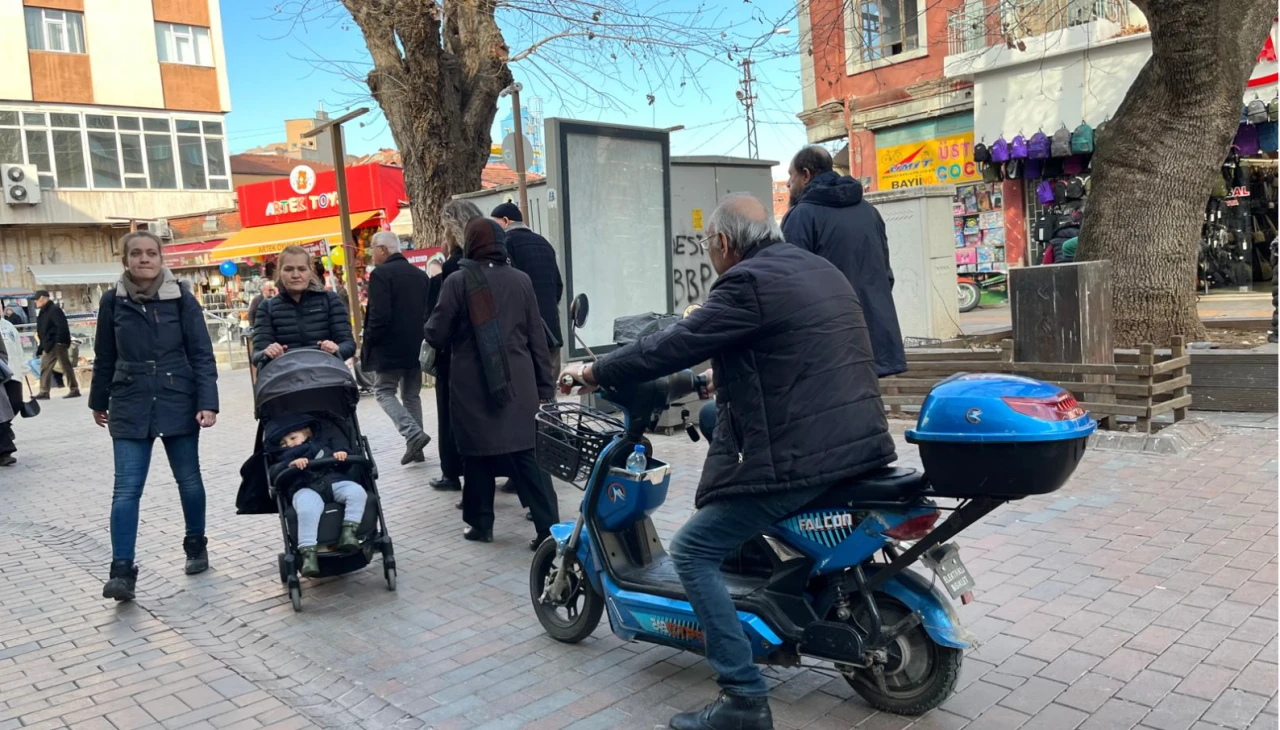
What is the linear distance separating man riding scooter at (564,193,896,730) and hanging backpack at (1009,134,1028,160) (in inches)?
686

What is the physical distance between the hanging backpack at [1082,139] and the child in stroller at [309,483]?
53.6 feet

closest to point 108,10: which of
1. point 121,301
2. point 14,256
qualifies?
point 14,256

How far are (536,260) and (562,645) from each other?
3.50m

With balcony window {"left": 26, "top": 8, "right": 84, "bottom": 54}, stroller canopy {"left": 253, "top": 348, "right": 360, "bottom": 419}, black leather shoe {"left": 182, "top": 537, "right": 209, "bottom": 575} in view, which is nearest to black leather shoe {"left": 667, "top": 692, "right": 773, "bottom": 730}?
stroller canopy {"left": 253, "top": 348, "right": 360, "bottom": 419}

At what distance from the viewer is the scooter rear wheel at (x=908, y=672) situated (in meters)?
3.24

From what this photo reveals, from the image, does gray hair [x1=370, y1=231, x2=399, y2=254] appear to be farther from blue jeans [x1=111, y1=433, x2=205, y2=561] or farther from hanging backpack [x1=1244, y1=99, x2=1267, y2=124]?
hanging backpack [x1=1244, y1=99, x2=1267, y2=124]

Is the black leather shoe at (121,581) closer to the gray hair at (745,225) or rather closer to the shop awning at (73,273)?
the gray hair at (745,225)

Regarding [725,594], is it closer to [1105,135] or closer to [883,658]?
[883,658]

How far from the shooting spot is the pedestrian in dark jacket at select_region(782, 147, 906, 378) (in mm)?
5445

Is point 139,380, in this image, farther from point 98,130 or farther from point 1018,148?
point 98,130

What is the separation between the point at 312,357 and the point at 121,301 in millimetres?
1029

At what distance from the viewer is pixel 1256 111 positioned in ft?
51.5

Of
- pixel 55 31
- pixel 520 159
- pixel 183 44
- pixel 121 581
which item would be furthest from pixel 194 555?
pixel 183 44

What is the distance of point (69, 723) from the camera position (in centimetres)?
385
